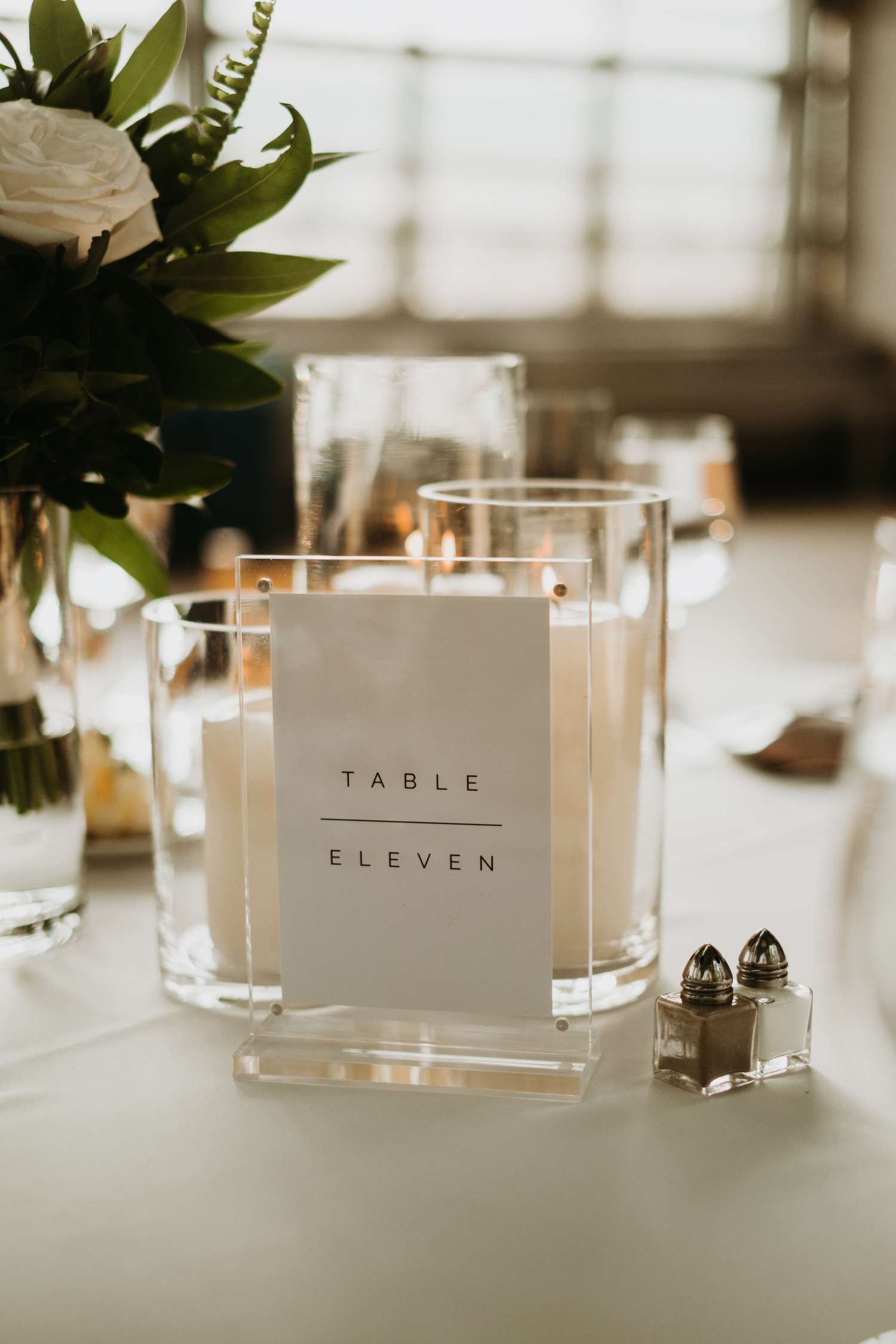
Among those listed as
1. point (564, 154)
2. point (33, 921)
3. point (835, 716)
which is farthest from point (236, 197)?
point (564, 154)

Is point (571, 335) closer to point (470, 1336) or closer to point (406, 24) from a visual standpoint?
point (406, 24)

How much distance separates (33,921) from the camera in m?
0.71

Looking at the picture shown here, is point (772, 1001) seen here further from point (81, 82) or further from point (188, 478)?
point (81, 82)

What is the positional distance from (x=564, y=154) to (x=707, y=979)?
17.1 feet

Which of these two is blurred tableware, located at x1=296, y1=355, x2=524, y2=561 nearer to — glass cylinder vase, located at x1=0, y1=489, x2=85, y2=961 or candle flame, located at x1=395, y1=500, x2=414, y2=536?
candle flame, located at x1=395, y1=500, x2=414, y2=536

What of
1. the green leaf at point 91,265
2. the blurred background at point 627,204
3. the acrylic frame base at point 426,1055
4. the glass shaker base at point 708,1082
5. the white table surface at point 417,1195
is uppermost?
the blurred background at point 627,204

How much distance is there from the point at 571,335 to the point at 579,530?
4988 millimetres

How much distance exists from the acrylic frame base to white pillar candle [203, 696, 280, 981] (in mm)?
41

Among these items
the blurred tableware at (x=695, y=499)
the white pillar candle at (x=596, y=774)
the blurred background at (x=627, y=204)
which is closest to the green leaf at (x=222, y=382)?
the white pillar candle at (x=596, y=774)

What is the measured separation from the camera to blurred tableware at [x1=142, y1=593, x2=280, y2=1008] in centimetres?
63

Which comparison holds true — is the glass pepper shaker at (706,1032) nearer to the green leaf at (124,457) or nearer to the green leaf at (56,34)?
the green leaf at (124,457)

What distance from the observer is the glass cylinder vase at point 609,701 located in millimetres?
592

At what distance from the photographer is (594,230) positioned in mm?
5395

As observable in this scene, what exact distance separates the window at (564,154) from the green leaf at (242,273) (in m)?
4.14
